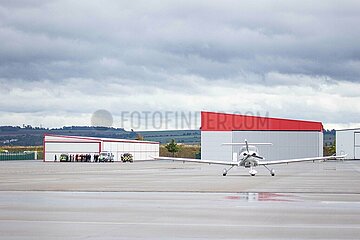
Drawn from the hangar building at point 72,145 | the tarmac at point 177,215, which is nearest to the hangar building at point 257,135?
the hangar building at point 72,145

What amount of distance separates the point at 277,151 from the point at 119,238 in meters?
98.0

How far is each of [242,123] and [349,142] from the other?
28475 mm

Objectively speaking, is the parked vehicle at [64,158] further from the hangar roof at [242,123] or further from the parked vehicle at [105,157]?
the hangar roof at [242,123]

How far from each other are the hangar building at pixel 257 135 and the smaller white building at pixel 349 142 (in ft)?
57.5

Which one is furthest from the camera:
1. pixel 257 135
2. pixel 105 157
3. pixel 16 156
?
pixel 16 156

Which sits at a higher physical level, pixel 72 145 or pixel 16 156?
pixel 72 145

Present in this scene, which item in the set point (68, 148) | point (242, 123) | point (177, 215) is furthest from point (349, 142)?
point (177, 215)

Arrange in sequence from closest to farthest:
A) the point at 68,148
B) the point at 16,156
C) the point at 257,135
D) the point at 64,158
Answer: the point at 64,158 → the point at 257,135 → the point at 68,148 → the point at 16,156

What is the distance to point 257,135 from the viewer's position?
4439 inches

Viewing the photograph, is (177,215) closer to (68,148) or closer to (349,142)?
(68,148)

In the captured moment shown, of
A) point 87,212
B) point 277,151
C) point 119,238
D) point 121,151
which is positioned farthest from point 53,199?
point 121,151

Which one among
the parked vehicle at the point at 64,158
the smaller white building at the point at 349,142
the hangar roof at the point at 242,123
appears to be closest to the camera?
the parked vehicle at the point at 64,158

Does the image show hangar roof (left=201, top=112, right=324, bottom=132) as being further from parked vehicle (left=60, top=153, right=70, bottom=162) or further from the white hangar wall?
parked vehicle (left=60, top=153, right=70, bottom=162)

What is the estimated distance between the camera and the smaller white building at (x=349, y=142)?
423ft
